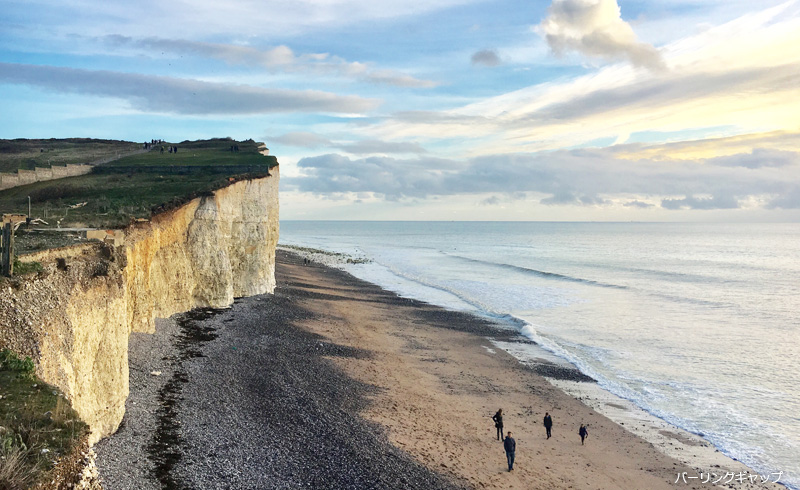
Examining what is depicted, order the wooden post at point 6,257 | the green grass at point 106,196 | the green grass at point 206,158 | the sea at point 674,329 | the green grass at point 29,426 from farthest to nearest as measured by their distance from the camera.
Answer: the green grass at point 206,158 < the green grass at point 106,196 < the sea at point 674,329 < the wooden post at point 6,257 < the green grass at point 29,426

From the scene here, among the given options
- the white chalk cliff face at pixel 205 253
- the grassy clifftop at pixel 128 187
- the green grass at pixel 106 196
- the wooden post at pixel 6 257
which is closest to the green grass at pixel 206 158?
the grassy clifftop at pixel 128 187

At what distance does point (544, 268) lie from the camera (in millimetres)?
80625

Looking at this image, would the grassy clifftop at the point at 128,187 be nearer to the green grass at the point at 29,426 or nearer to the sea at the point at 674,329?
the green grass at the point at 29,426

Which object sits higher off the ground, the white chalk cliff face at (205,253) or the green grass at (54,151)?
→ the green grass at (54,151)

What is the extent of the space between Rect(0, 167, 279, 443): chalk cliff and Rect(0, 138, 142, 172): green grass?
69.3 ft

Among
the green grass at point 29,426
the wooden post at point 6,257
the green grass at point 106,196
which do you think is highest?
the green grass at point 106,196

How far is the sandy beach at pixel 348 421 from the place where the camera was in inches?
572

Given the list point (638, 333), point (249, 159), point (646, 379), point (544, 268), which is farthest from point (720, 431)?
point (544, 268)

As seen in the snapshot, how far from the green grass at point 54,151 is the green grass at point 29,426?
40564 mm

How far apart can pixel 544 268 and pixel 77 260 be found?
73129 millimetres

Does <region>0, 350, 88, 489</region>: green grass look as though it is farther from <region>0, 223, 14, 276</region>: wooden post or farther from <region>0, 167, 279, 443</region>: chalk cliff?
<region>0, 223, 14, 276</region>: wooden post

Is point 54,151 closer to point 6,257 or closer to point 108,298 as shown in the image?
point 108,298

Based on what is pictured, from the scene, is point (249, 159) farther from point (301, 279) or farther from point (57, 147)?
point (57, 147)

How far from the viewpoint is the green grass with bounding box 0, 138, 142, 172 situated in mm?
47906
